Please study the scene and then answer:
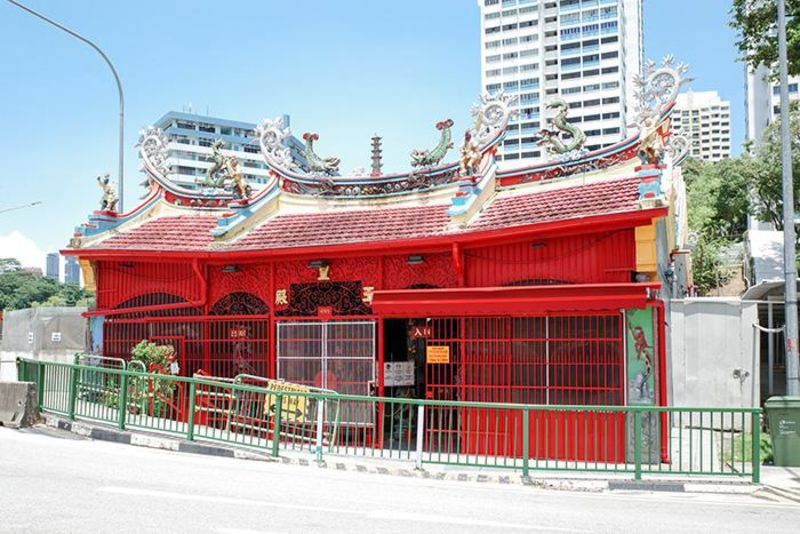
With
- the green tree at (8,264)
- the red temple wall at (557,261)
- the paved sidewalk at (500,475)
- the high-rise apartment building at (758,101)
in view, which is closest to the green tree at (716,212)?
the red temple wall at (557,261)

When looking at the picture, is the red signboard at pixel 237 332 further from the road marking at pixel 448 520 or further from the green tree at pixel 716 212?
the green tree at pixel 716 212

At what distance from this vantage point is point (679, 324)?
51.7 ft

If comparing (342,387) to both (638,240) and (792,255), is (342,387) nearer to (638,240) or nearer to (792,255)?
(638,240)

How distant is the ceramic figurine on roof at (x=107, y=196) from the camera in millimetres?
18406

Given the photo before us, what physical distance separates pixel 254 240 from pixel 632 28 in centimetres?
12120

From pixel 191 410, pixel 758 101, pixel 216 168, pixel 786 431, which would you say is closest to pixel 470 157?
pixel 191 410

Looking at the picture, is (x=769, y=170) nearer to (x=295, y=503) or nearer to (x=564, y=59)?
(x=295, y=503)

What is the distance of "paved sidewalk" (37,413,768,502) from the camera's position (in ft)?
33.4

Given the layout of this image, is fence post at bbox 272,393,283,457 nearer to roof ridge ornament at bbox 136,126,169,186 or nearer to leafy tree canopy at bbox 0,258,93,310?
roof ridge ornament at bbox 136,126,169,186

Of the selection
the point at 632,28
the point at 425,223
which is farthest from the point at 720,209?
the point at 632,28

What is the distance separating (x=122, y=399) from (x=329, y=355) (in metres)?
3.83

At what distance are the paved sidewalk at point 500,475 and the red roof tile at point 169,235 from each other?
180 inches

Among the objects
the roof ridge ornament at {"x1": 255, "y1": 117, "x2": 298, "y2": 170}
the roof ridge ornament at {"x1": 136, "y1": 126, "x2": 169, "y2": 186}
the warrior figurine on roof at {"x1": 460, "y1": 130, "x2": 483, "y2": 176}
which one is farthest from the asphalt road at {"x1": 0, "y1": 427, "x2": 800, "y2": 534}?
the roof ridge ornament at {"x1": 136, "y1": 126, "x2": 169, "y2": 186}

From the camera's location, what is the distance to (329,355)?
14977 millimetres
